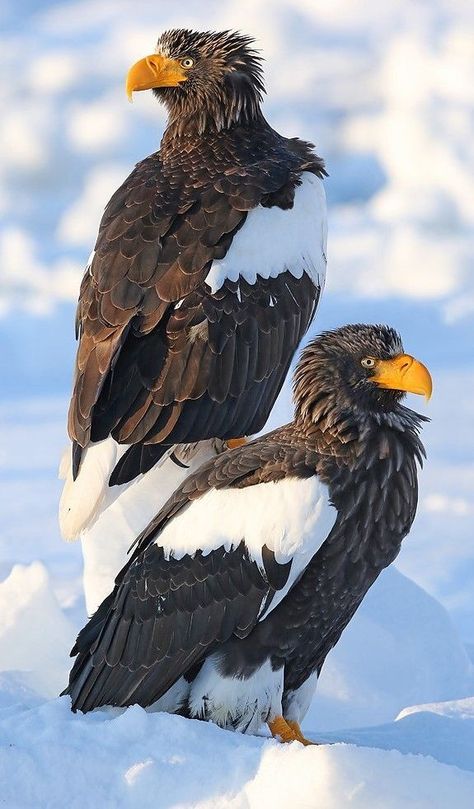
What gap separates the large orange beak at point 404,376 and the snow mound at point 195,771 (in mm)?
1645

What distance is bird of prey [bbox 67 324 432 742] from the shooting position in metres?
5.55

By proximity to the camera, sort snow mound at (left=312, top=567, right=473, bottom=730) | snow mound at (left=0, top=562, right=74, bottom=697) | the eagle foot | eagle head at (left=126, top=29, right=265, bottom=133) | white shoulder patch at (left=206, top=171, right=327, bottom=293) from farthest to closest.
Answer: snow mound at (left=0, top=562, right=74, bottom=697), snow mound at (left=312, top=567, right=473, bottom=730), eagle head at (left=126, top=29, right=265, bottom=133), white shoulder patch at (left=206, top=171, right=327, bottom=293), the eagle foot

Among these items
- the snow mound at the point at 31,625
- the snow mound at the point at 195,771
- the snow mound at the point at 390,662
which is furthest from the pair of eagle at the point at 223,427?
the snow mound at the point at 390,662

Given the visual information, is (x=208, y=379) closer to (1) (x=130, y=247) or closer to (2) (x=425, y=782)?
(1) (x=130, y=247)

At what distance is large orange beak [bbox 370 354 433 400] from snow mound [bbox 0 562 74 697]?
5.14m

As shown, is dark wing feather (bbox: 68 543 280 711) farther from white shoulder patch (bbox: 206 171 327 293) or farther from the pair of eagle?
white shoulder patch (bbox: 206 171 327 293)

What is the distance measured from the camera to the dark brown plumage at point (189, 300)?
263 inches

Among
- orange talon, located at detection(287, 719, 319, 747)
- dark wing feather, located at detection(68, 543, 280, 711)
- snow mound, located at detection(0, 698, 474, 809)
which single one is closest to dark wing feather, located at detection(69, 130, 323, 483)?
dark wing feather, located at detection(68, 543, 280, 711)

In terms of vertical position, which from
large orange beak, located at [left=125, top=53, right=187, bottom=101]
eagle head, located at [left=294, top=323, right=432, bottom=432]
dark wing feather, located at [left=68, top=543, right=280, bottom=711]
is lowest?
dark wing feather, located at [left=68, top=543, right=280, bottom=711]

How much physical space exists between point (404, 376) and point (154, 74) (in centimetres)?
275

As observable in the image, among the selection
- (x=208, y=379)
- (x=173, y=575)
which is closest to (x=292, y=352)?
(x=208, y=379)

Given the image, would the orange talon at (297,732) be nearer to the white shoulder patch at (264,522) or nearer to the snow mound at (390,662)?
the white shoulder patch at (264,522)

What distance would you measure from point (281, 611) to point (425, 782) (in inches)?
44.1

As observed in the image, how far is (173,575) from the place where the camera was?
5719 mm
